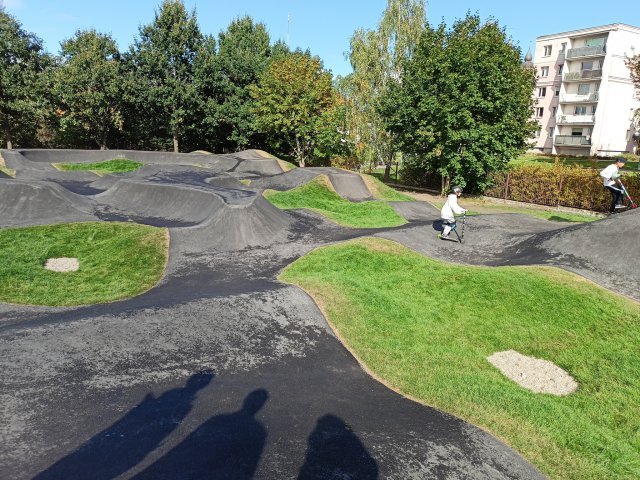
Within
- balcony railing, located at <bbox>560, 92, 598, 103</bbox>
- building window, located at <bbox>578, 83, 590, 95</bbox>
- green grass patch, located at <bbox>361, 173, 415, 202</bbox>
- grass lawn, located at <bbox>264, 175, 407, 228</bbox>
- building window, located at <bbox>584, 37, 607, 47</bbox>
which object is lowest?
grass lawn, located at <bbox>264, 175, 407, 228</bbox>

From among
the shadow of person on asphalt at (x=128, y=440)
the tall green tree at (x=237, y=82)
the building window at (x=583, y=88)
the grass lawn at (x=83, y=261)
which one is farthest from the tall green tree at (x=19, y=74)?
the building window at (x=583, y=88)

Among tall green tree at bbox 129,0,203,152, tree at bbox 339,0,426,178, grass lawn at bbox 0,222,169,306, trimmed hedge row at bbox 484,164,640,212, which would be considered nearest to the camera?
grass lawn at bbox 0,222,169,306

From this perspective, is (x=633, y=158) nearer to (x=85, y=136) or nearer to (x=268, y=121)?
(x=268, y=121)

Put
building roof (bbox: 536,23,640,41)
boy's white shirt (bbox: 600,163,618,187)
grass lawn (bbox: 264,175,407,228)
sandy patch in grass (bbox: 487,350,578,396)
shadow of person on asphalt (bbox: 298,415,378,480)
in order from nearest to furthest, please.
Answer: shadow of person on asphalt (bbox: 298,415,378,480) < sandy patch in grass (bbox: 487,350,578,396) < boy's white shirt (bbox: 600,163,618,187) < grass lawn (bbox: 264,175,407,228) < building roof (bbox: 536,23,640,41)

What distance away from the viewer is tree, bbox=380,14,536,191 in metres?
25.4

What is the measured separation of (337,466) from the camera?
4.90m

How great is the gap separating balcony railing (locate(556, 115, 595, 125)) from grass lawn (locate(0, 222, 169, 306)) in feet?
192

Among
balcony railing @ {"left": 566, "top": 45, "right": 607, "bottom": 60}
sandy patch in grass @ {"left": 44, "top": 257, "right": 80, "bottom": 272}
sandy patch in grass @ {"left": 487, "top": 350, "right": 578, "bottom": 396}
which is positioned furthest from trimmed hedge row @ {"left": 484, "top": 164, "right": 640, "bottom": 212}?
balcony railing @ {"left": 566, "top": 45, "right": 607, "bottom": 60}

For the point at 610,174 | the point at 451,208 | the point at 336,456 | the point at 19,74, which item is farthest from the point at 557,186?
the point at 19,74

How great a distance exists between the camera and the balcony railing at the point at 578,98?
53494 mm

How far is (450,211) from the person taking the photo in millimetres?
14656

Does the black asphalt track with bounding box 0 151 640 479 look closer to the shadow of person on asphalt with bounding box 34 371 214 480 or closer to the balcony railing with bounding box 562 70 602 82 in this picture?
the shadow of person on asphalt with bounding box 34 371 214 480

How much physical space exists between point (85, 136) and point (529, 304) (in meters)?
48.5

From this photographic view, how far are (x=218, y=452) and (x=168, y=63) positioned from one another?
4276 centimetres
